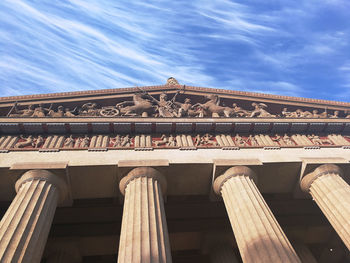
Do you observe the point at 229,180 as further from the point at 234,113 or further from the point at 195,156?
the point at 234,113

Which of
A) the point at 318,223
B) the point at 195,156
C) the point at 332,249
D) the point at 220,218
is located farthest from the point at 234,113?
the point at 332,249

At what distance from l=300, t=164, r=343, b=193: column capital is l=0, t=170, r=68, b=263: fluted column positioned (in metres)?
10.0

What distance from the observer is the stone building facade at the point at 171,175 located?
365 inches

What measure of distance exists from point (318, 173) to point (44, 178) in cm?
1108

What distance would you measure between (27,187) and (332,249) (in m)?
15.8

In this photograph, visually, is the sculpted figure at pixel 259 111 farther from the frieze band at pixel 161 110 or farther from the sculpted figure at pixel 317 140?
the sculpted figure at pixel 317 140

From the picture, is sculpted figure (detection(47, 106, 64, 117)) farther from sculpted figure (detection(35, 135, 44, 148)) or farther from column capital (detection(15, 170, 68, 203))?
column capital (detection(15, 170, 68, 203))

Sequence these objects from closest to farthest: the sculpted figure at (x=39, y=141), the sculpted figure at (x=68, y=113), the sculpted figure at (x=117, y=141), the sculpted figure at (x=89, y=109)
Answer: the sculpted figure at (x=39, y=141) → the sculpted figure at (x=117, y=141) → the sculpted figure at (x=68, y=113) → the sculpted figure at (x=89, y=109)

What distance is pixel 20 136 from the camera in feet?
42.6

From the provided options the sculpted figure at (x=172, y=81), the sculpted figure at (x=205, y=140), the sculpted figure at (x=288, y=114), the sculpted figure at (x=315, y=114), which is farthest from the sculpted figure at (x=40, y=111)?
the sculpted figure at (x=315, y=114)

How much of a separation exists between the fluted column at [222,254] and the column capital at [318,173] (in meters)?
4.42

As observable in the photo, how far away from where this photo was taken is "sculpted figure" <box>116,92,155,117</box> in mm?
15000

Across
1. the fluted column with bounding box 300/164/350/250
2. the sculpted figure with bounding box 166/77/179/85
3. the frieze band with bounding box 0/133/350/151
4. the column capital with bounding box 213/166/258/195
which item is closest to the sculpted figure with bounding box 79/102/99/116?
the frieze band with bounding box 0/133/350/151

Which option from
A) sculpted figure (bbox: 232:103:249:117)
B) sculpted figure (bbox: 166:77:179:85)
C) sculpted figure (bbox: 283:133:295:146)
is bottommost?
sculpted figure (bbox: 283:133:295:146)
